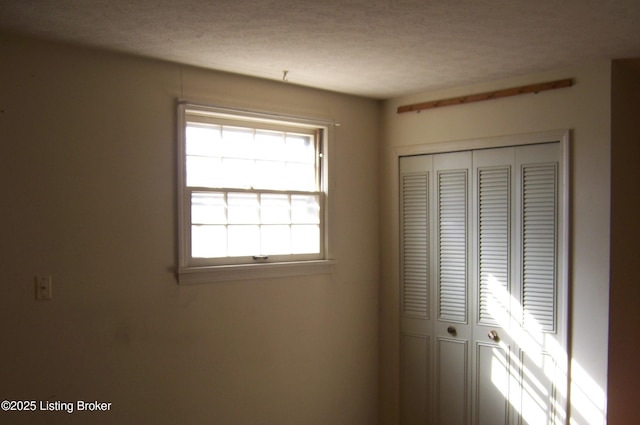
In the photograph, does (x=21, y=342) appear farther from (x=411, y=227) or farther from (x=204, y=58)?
(x=411, y=227)

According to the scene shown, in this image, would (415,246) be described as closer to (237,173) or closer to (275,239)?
(275,239)

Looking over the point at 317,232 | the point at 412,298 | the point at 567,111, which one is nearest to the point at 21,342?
the point at 317,232

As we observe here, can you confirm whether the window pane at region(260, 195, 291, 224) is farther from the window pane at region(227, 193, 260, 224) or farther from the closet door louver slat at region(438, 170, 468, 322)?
the closet door louver slat at region(438, 170, 468, 322)

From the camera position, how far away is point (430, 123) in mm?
4059

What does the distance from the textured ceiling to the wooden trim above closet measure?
103mm

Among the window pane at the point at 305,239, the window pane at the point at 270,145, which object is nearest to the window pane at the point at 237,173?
the window pane at the point at 270,145

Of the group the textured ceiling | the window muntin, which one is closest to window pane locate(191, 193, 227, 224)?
the window muntin

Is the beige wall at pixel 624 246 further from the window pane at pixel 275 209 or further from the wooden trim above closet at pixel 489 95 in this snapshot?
the window pane at pixel 275 209

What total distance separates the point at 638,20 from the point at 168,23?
2.09 meters

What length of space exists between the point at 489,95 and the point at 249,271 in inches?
75.0

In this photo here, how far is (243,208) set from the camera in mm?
3596

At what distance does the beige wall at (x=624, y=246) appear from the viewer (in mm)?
3211

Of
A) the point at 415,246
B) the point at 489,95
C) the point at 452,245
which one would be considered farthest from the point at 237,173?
the point at 489,95

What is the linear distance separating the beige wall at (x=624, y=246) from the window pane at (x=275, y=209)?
77.1 inches
